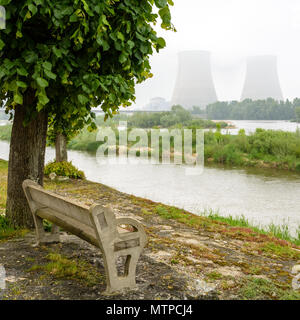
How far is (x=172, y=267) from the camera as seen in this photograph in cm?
410

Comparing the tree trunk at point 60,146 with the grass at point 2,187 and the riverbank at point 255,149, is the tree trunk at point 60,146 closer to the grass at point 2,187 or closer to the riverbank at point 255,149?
the grass at point 2,187

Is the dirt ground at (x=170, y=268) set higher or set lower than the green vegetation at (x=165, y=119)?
lower

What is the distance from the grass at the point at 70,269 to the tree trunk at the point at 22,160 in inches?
48.1

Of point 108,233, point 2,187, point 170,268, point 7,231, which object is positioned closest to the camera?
point 108,233

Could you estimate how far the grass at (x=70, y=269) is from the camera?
3641mm

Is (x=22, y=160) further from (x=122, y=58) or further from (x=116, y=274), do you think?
(x=116, y=274)

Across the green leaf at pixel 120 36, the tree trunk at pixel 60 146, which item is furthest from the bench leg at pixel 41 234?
the tree trunk at pixel 60 146

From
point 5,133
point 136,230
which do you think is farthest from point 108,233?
point 5,133

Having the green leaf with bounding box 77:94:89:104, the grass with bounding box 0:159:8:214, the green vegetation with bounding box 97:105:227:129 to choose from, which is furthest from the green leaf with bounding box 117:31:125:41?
the green vegetation with bounding box 97:105:227:129

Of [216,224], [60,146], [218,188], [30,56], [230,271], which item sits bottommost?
[218,188]

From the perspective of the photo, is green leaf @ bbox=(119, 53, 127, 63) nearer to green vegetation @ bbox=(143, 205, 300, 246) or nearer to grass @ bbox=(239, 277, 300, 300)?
grass @ bbox=(239, 277, 300, 300)

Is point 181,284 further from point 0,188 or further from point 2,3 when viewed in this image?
point 0,188

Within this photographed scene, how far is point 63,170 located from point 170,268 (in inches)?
330
